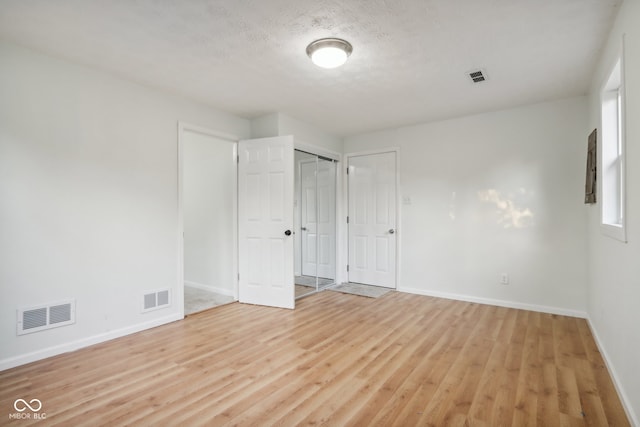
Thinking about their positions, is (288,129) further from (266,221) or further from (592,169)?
(592,169)

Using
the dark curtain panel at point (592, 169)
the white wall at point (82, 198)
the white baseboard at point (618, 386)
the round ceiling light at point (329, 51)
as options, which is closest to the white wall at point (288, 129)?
the white wall at point (82, 198)

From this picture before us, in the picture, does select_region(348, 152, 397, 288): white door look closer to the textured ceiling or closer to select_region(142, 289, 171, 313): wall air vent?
the textured ceiling

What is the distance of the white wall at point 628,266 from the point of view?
5.74 feet

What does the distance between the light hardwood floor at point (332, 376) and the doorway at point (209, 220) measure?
41.8 inches

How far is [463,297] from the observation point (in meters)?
4.32

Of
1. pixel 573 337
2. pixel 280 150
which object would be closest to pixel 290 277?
pixel 280 150

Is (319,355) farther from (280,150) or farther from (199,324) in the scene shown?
(280,150)

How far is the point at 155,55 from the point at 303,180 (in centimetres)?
291

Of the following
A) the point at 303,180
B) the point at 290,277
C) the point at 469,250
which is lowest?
the point at 290,277

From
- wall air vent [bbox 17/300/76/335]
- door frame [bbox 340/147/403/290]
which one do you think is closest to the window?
door frame [bbox 340/147/403/290]

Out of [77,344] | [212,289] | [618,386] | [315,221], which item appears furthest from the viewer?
[315,221]

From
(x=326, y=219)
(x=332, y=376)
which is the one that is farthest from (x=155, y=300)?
(x=326, y=219)

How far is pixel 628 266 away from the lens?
6.26 feet

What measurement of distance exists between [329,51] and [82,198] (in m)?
2.45
